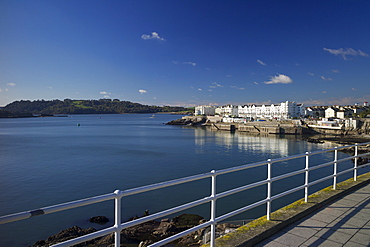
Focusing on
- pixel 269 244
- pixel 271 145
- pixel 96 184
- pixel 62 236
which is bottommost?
pixel 271 145

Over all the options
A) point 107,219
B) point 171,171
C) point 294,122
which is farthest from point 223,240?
point 294,122

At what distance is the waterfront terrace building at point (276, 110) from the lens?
132000 mm

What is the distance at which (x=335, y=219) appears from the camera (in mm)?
4516

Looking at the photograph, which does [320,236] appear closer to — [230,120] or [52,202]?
[52,202]

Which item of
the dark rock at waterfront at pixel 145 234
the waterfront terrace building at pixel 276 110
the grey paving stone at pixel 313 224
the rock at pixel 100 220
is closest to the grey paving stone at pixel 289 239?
the grey paving stone at pixel 313 224

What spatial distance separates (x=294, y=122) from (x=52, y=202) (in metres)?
76.6

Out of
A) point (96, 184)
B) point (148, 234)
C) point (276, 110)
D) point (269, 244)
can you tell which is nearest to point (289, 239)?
point (269, 244)

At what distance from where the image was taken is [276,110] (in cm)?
14475

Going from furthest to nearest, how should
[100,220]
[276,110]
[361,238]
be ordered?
1. [276,110]
2. [100,220]
3. [361,238]

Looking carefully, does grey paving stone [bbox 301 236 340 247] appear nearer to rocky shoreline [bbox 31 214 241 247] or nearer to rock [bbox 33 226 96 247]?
rocky shoreline [bbox 31 214 241 247]

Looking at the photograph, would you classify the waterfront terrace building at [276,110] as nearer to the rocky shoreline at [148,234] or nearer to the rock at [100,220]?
the rocky shoreline at [148,234]

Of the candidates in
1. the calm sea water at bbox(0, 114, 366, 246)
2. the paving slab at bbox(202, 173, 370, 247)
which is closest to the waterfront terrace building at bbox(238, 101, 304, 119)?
the calm sea water at bbox(0, 114, 366, 246)

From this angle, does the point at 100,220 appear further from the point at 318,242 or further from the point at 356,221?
the point at 356,221

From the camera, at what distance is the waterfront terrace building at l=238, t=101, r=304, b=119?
433 ft
